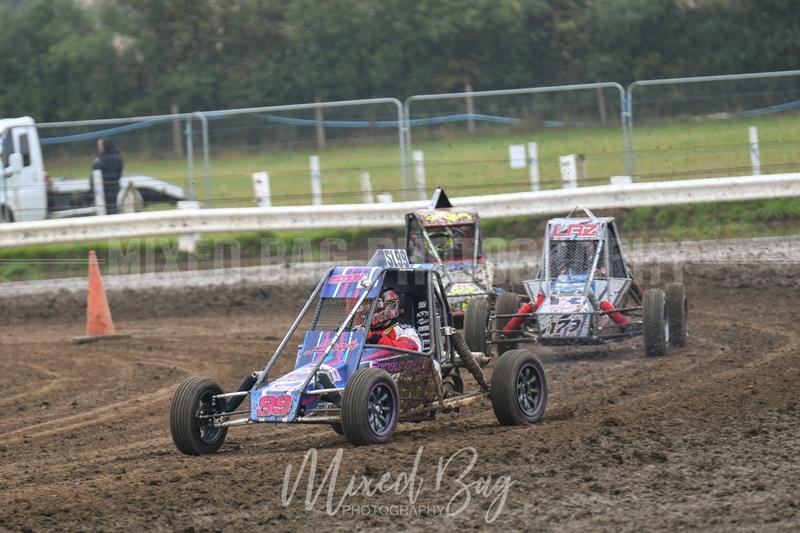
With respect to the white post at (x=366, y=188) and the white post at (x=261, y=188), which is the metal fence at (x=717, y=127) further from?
the white post at (x=261, y=188)

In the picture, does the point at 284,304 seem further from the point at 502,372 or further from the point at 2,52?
the point at 2,52

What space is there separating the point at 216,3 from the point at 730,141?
2053cm

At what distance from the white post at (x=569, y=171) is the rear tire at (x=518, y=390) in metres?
9.89

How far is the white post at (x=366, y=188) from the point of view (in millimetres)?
18812

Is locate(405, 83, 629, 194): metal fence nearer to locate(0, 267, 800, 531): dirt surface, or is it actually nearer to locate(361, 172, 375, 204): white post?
locate(361, 172, 375, 204): white post

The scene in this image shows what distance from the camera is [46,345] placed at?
14180 mm

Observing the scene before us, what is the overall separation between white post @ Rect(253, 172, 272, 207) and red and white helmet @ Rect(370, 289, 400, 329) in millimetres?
9834

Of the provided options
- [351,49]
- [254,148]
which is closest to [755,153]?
[254,148]

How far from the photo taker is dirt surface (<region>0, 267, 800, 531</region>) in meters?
6.44

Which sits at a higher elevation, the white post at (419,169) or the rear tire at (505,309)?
the white post at (419,169)

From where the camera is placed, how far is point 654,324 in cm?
1184

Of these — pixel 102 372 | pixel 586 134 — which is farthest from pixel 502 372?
pixel 586 134

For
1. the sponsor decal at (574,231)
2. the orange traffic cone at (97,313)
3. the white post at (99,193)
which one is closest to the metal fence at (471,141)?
the white post at (99,193)

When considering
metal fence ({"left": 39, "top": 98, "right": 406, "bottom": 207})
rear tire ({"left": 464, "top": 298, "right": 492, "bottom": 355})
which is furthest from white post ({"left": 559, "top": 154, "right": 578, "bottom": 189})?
rear tire ({"left": 464, "top": 298, "right": 492, "bottom": 355})
